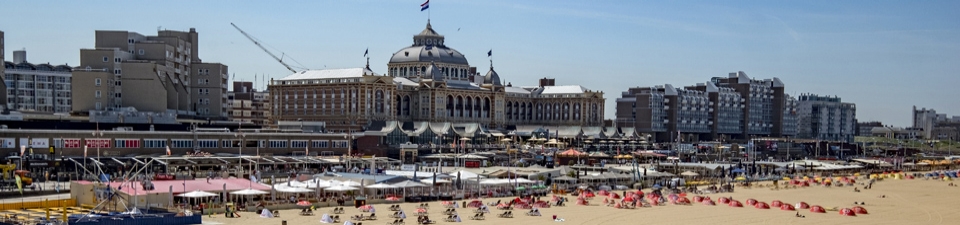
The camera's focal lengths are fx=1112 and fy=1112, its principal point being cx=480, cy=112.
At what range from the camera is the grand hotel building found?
434 ft

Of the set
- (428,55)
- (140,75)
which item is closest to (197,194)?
(140,75)

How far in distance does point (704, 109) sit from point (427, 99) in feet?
203

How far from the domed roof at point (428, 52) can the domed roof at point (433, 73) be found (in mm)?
2662

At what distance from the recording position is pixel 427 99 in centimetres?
14562

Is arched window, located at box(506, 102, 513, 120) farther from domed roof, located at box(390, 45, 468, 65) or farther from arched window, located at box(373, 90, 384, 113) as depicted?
arched window, located at box(373, 90, 384, 113)

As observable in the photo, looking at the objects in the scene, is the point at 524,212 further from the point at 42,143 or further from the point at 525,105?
the point at 525,105

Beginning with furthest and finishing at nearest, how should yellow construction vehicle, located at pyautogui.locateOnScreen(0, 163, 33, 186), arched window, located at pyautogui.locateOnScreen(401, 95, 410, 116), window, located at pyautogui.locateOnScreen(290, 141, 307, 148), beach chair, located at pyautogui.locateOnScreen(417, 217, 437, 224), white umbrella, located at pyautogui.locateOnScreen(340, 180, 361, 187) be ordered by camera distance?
arched window, located at pyautogui.locateOnScreen(401, 95, 410, 116), window, located at pyautogui.locateOnScreen(290, 141, 307, 148), white umbrella, located at pyautogui.locateOnScreen(340, 180, 361, 187), yellow construction vehicle, located at pyautogui.locateOnScreen(0, 163, 33, 186), beach chair, located at pyautogui.locateOnScreen(417, 217, 437, 224)

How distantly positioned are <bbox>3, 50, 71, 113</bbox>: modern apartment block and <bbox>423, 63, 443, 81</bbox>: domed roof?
54530mm

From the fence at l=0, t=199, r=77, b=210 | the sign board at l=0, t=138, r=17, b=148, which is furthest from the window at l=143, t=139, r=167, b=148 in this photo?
the fence at l=0, t=199, r=77, b=210

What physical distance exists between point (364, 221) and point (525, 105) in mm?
113607

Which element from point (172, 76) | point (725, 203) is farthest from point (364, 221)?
point (172, 76)

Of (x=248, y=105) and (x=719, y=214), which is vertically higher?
(x=248, y=105)

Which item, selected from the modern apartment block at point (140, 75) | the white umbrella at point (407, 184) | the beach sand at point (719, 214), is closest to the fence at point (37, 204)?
the beach sand at point (719, 214)

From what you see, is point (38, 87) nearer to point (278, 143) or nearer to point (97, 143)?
point (278, 143)
